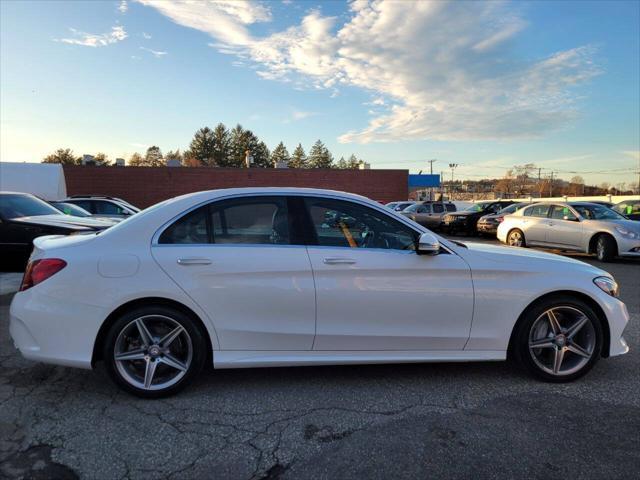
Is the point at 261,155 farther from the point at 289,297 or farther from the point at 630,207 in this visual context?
the point at 289,297

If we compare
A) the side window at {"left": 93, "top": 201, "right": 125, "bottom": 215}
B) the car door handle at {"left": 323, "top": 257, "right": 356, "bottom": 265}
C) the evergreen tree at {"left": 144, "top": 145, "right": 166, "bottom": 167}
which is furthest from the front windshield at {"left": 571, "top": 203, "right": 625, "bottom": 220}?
the evergreen tree at {"left": 144, "top": 145, "right": 166, "bottom": 167}

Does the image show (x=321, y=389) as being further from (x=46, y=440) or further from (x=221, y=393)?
(x=46, y=440)

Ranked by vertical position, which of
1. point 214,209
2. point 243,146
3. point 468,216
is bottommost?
point 468,216

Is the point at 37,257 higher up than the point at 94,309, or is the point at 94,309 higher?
the point at 37,257

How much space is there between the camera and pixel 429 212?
2380cm

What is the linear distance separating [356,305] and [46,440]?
2.25 m

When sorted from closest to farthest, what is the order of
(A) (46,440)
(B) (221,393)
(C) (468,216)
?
1. (A) (46,440)
2. (B) (221,393)
3. (C) (468,216)

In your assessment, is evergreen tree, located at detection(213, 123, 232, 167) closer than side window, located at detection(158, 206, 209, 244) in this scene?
No

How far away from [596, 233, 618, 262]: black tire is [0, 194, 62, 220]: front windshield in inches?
494

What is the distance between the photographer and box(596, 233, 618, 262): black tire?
37.5 feet

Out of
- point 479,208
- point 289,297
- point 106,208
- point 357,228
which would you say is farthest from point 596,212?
point 106,208

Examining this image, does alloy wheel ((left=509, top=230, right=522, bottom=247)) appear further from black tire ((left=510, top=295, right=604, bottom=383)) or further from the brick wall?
the brick wall

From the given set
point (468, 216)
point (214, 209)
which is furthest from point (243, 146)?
point (214, 209)

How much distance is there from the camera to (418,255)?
12.1ft
